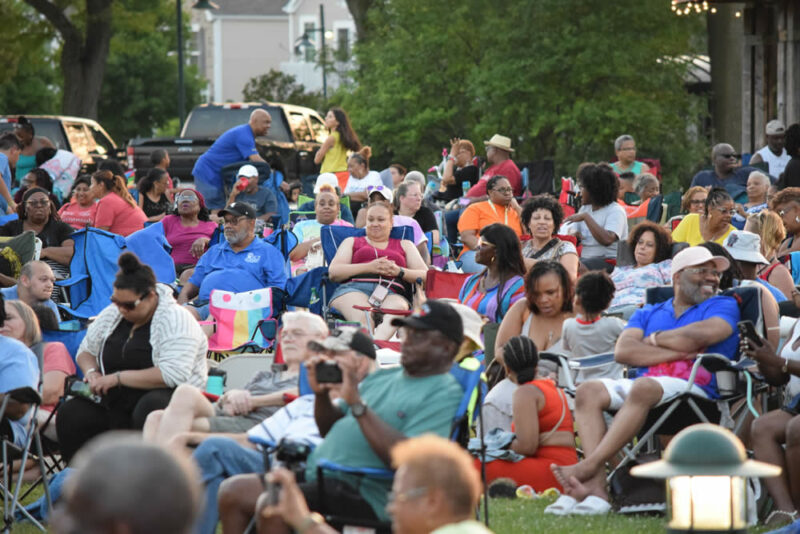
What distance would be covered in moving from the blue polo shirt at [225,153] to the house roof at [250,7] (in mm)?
57221

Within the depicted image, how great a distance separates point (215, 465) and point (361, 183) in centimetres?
994

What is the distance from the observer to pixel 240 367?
25.9 feet

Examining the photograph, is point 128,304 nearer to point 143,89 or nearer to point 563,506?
point 563,506

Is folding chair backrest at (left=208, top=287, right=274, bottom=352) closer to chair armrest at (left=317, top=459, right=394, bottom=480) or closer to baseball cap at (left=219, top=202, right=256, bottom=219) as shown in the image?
baseball cap at (left=219, top=202, right=256, bottom=219)

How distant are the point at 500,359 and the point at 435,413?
262 cm

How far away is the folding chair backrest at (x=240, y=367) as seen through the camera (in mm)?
7859

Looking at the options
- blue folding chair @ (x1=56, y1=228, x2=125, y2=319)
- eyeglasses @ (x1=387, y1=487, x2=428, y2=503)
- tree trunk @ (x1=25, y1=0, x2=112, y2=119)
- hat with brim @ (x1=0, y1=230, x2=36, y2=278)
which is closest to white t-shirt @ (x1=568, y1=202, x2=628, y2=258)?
blue folding chair @ (x1=56, y1=228, x2=125, y2=319)

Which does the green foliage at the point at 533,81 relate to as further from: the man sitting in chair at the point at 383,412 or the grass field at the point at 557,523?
the man sitting in chair at the point at 383,412

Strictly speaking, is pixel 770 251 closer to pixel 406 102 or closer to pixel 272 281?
pixel 272 281

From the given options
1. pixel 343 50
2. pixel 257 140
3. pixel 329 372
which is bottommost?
pixel 329 372

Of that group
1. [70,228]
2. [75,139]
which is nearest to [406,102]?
[75,139]

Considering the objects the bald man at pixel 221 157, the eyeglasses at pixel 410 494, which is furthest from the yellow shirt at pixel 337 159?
the eyeglasses at pixel 410 494

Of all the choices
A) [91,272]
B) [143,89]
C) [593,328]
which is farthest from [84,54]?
[593,328]

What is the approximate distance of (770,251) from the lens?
9305mm
